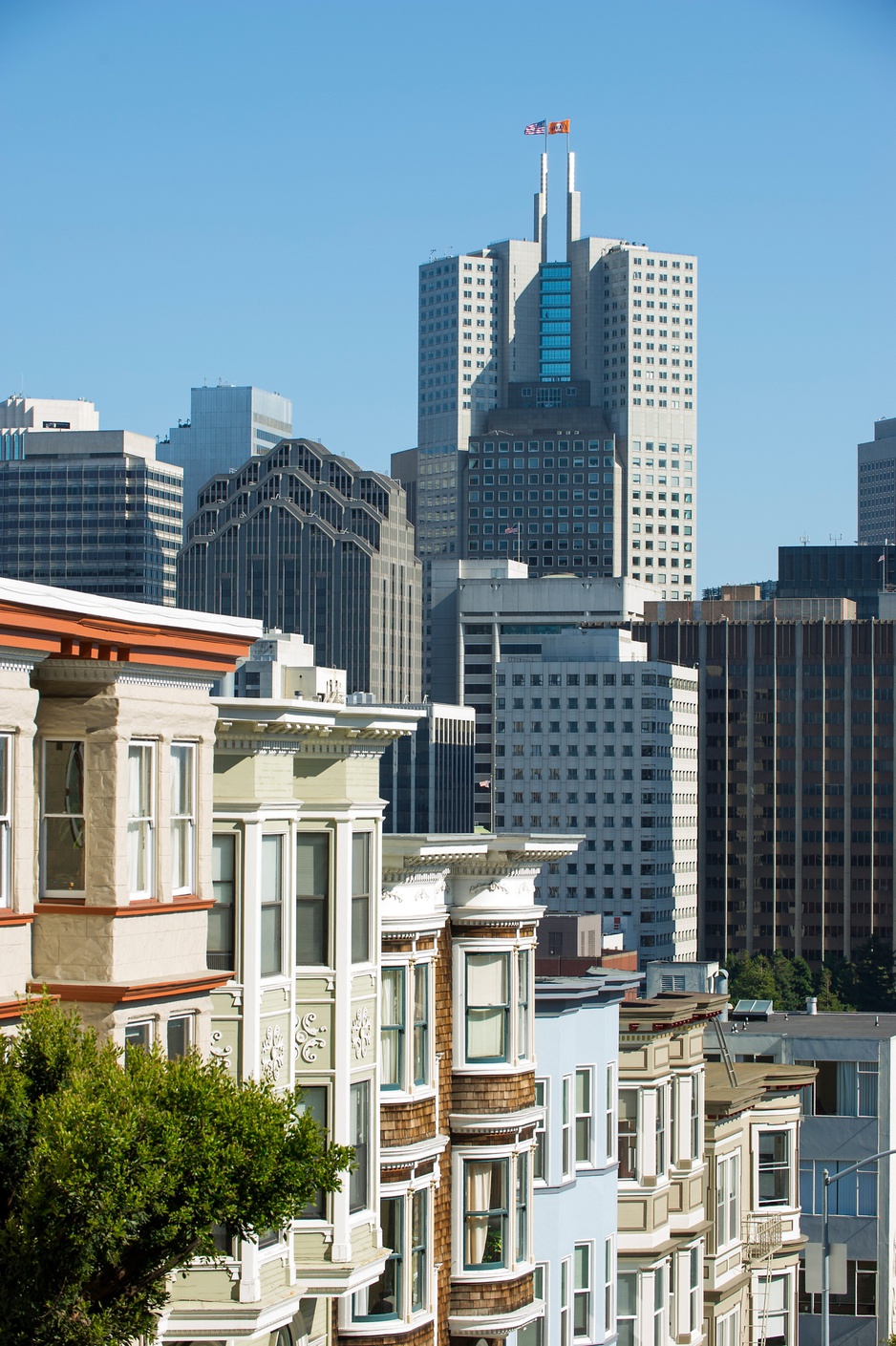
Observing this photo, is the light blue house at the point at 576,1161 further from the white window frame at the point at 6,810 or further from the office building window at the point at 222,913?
the white window frame at the point at 6,810

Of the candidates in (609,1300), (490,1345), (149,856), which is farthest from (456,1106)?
(149,856)

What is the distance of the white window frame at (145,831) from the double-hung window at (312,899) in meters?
4.86

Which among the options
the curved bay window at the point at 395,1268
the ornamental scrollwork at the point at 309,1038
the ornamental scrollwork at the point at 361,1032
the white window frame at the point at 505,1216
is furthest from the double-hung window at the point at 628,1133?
the ornamental scrollwork at the point at 309,1038

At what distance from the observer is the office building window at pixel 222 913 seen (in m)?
Result: 25.9

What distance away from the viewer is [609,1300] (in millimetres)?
41375

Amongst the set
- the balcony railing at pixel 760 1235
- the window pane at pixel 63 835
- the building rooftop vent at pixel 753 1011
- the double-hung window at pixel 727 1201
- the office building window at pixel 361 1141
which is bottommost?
the balcony railing at pixel 760 1235

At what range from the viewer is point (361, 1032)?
94.5 ft

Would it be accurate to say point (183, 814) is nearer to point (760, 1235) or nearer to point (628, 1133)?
point (628, 1133)

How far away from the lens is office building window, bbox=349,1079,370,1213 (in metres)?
28.8

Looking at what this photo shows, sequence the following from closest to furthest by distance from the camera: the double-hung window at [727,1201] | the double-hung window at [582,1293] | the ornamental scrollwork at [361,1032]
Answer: the ornamental scrollwork at [361,1032] < the double-hung window at [582,1293] < the double-hung window at [727,1201]

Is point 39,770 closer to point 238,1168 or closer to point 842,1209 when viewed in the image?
point 238,1168

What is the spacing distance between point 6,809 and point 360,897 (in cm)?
893

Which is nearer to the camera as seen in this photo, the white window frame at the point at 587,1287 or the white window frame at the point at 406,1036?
the white window frame at the point at 406,1036

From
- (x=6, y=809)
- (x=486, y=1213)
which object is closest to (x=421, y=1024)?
(x=486, y=1213)
